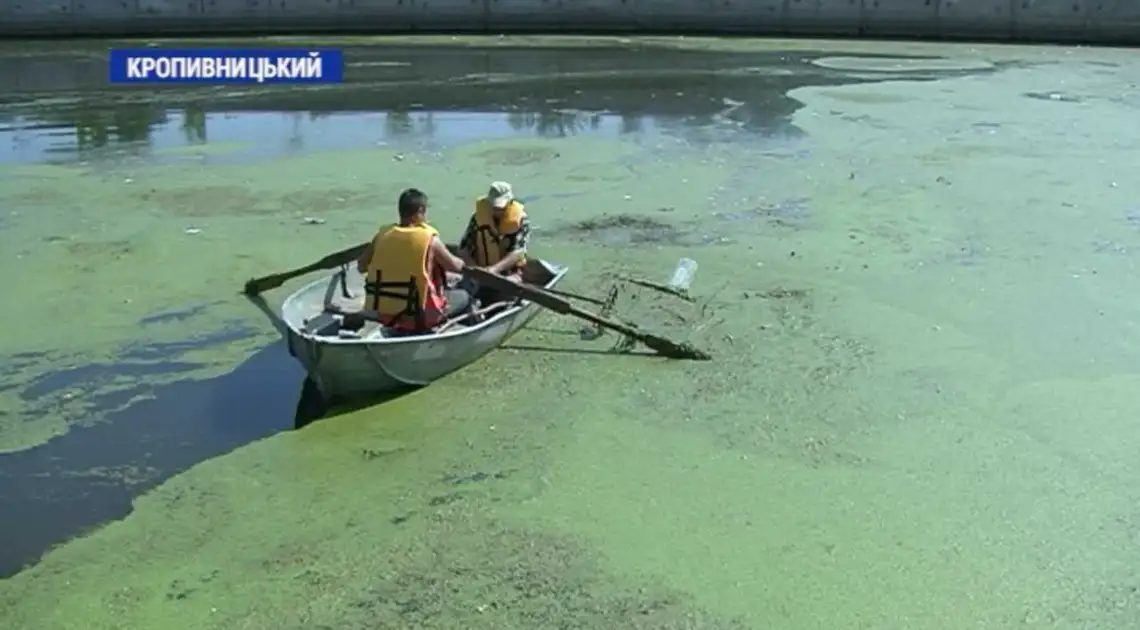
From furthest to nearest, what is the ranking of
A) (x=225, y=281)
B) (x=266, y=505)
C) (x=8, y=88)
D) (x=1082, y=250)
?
(x=8, y=88) < (x=1082, y=250) < (x=225, y=281) < (x=266, y=505)

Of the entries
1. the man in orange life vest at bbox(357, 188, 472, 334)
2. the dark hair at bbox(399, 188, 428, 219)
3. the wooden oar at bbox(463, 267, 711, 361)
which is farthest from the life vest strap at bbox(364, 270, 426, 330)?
the wooden oar at bbox(463, 267, 711, 361)

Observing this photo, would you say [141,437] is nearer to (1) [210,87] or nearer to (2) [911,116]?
(2) [911,116]

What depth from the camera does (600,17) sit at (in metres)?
19.8

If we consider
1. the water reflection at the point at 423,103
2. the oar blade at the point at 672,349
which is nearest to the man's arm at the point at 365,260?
the oar blade at the point at 672,349

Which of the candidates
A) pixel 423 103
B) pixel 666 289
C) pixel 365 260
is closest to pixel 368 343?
pixel 365 260

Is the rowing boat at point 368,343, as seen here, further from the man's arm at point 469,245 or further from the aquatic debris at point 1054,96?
the aquatic debris at point 1054,96

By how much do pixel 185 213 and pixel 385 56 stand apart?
30.5 feet

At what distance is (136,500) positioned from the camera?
483 centimetres

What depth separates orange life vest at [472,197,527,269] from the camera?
652cm

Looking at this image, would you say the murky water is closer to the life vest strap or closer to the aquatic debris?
the life vest strap

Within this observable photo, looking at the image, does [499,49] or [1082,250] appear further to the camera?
[499,49]

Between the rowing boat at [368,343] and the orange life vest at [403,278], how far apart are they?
0.09 m

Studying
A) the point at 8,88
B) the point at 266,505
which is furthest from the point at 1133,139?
the point at 8,88

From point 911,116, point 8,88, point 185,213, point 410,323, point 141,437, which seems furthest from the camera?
point 8,88
